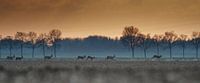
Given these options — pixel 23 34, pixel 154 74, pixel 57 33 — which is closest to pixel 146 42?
pixel 57 33

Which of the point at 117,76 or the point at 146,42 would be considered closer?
the point at 117,76

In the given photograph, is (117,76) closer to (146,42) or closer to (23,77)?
(23,77)

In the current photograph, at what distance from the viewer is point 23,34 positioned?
550 feet

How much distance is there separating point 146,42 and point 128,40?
523 inches

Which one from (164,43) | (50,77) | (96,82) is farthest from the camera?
(164,43)

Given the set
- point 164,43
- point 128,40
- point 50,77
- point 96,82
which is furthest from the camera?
point 164,43

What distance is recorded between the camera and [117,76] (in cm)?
2791

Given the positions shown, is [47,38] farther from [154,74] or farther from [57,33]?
[154,74]

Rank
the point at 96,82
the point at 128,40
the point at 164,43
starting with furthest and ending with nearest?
the point at 164,43, the point at 128,40, the point at 96,82

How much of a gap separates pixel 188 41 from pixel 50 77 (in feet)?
460

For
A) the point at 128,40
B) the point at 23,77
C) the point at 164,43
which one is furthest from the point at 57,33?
the point at 23,77

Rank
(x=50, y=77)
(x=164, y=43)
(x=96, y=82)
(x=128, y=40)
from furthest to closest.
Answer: (x=164, y=43), (x=128, y=40), (x=50, y=77), (x=96, y=82)

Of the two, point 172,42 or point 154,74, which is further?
point 172,42

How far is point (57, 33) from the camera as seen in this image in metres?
163
